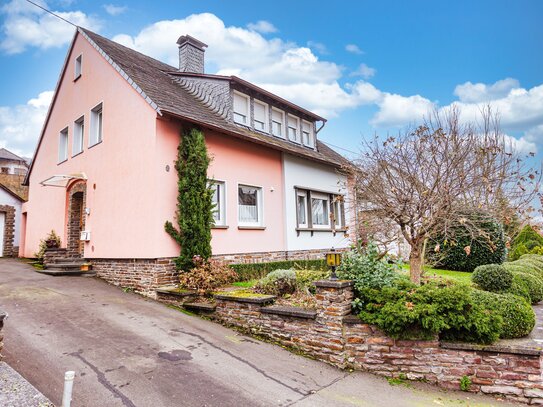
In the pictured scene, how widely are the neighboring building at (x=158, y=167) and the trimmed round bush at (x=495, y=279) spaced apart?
11.4 ft

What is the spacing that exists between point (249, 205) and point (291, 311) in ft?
19.7

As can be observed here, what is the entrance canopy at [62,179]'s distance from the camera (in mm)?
11281

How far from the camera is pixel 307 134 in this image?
15.5 metres

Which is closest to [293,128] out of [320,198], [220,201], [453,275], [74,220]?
[320,198]

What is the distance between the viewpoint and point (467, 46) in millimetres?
11406

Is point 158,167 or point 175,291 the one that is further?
point 158,167

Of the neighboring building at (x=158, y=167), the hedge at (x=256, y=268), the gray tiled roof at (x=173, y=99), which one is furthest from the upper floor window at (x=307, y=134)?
the hedge at (x=256, y=268)

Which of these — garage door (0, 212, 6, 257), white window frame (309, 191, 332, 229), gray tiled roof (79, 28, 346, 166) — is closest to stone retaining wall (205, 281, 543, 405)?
gray tiled roof (79, 28, 346, 166)

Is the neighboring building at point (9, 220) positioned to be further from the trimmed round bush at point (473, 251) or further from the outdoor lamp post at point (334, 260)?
the trimmed round bush at point (473, 251)

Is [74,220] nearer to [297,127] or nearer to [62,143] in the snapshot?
[62,143]

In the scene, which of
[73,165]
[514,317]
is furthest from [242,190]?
[514,317]

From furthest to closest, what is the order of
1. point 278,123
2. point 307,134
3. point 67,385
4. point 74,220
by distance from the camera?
point 307,134
point 278,123
point 74,220
point 67,385

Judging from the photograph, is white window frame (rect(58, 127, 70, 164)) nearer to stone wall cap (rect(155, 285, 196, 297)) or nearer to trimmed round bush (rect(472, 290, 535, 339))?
stone wall cap (rect(155, 285, 196, 297))

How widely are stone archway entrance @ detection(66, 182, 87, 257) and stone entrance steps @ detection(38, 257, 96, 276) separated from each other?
1042 mm
